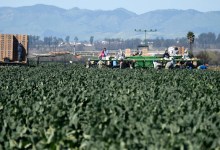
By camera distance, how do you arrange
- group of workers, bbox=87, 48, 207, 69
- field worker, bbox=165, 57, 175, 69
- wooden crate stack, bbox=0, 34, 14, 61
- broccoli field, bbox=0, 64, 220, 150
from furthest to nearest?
wooden crate stack, bbox=0, 34, 14, 61
group of workers, bbox=87, 48, 207, 69
field worker, bbox=165, 57, 175, 69
broccoli field, bbox=0, 64, 220, 150

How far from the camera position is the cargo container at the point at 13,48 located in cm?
4378

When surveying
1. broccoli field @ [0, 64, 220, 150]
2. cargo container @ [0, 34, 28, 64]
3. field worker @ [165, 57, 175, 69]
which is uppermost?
cargo container @ [0, 34, 28, 64]

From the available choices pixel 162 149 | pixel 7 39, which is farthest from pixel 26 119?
pixel 7 39

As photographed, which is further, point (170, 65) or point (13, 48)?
point (13, 48)

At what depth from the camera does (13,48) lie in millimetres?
44250

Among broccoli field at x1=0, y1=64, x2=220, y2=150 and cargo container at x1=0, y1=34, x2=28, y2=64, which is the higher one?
cargo container at x1=0, y1=34, x2=28, y2=64

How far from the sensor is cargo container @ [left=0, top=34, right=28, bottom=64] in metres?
43.8

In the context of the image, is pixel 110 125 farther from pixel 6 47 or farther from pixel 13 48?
pixel 13 48

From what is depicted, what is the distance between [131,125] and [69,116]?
60.0 inches

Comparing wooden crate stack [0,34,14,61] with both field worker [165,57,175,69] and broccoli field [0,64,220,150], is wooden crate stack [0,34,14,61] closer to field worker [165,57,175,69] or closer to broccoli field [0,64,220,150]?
field worker [165,57,175,69]

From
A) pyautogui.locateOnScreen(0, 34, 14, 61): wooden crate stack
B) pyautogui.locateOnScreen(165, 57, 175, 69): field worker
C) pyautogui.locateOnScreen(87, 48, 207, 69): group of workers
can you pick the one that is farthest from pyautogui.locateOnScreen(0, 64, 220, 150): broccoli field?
pyautogui.locateOnScreen(0, 34, 14, 61): wooden crate stack

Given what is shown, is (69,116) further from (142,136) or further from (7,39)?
(7,39)

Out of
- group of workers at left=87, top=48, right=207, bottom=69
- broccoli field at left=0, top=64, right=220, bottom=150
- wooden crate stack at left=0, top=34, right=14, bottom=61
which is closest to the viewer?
broccoli field at left=0, top=64, right=220, bottom=150

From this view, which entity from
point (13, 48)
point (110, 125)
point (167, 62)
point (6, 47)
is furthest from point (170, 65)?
point (110, 125)
